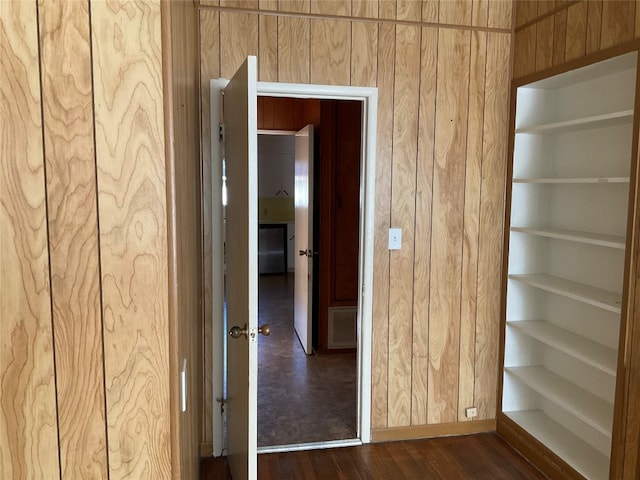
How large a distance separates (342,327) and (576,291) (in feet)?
7.79

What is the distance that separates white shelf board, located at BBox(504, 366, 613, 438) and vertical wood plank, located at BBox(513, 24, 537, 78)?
174cm

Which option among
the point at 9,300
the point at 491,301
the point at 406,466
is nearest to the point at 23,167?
the point at 9,300

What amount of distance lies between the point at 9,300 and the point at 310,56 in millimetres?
2104

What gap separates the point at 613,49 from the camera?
2.14 metres

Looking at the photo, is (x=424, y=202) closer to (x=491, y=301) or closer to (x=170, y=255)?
(x=491, y=301)

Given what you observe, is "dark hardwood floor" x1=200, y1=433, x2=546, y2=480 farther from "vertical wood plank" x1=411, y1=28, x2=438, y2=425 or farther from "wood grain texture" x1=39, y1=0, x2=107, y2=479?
"wood grain texture" x1=39, y1=0, x2=107, y2=479

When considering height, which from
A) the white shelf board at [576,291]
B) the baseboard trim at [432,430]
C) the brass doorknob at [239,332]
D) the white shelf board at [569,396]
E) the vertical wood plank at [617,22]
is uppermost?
the vertical wood plank at [617,22]

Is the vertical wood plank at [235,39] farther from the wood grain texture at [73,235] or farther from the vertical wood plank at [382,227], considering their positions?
the wood grain texture at [73,235]

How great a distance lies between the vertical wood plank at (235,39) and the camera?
2594mm

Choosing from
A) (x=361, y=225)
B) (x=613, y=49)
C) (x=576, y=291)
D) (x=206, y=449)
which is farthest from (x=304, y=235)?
(x=613, y=49)

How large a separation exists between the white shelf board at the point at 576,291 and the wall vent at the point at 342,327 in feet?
5.98

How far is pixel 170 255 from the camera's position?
108 centimetres

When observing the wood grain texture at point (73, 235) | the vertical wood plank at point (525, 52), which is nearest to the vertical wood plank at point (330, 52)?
the vertical wood plank at point (525, 52)

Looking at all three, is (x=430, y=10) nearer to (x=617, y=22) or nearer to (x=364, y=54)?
(x=364, y=54)
